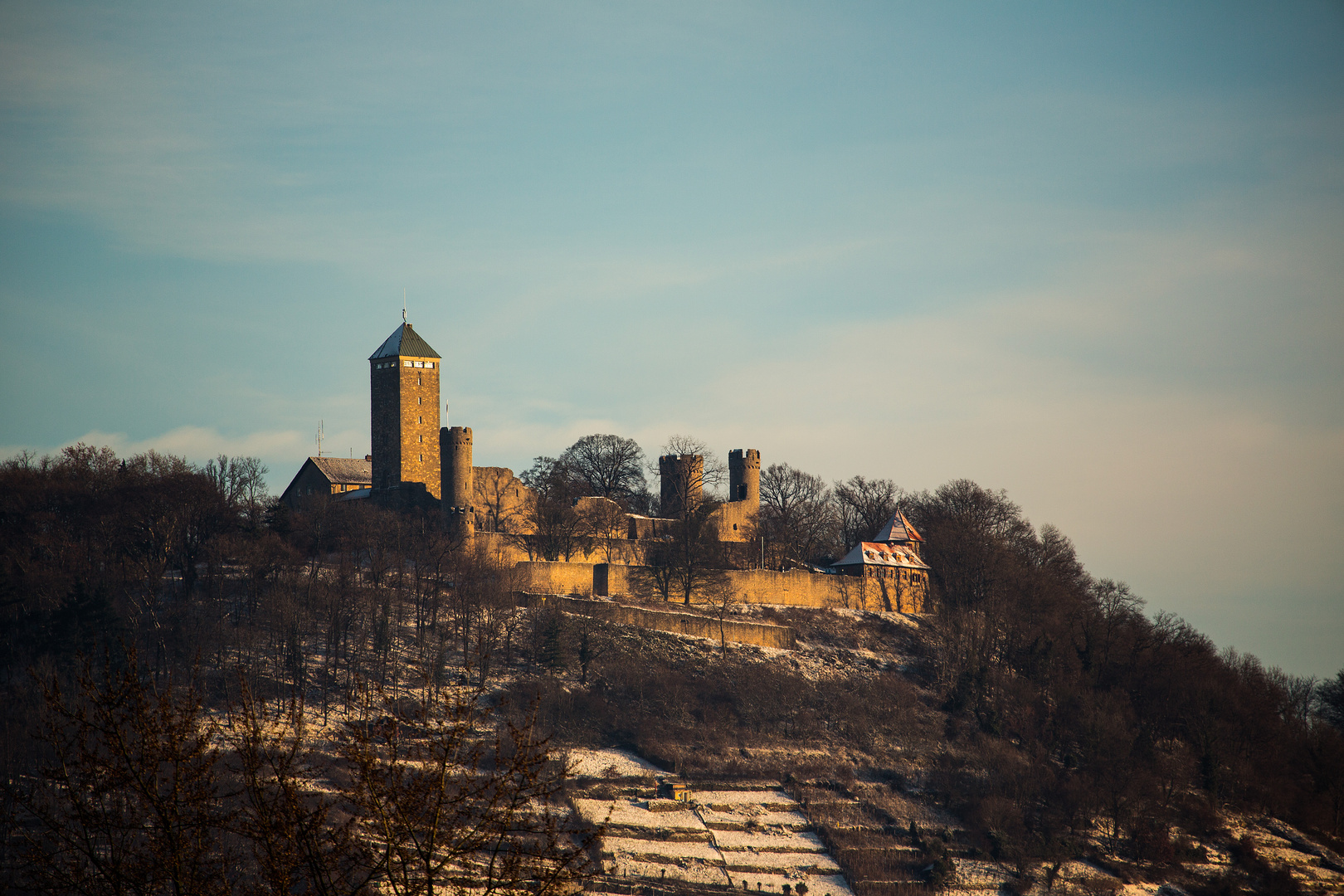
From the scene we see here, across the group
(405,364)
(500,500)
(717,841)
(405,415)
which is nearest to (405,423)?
(405,415)

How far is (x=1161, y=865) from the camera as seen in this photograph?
45.7 meters

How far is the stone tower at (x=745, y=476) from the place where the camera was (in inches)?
2795

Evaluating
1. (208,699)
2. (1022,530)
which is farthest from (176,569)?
(1022,530)

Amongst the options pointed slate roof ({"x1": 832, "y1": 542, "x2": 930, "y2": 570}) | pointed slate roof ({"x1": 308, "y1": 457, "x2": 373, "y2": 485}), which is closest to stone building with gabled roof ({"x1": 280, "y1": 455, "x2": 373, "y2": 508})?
pointed slate roof ({"x1": 308, "y1": 457, "x2": 373, "y2": 485})

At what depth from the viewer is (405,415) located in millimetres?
63250

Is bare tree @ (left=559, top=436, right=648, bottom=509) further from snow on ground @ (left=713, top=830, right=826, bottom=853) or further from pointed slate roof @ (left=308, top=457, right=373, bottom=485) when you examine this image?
snow on ground @ (left=713, top=830, right=826, bottom=853)

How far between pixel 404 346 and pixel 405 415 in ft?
12.8

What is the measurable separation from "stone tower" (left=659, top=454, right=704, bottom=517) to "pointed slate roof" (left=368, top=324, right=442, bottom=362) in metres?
14.0

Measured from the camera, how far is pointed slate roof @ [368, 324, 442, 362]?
65.1 m

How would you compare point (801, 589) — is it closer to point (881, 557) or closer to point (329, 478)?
point (881, 557)

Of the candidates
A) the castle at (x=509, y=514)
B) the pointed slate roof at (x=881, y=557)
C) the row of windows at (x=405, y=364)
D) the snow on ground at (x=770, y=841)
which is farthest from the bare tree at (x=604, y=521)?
the snow on ground at (x=770, y=841)

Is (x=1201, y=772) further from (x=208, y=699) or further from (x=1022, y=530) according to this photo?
(x=208, y=699)

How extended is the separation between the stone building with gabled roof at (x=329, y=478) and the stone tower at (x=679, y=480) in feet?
49.8

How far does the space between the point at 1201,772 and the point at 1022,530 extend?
59.7 feet
